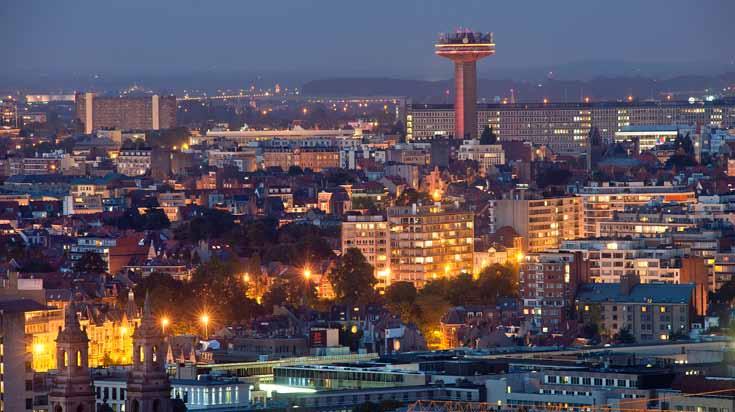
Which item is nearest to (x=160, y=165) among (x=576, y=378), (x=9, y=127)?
(x=9, y=127)

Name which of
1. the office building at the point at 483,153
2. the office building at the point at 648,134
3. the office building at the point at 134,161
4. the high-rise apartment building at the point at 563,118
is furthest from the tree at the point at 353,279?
the high-rise apartment building at the point at 563,118

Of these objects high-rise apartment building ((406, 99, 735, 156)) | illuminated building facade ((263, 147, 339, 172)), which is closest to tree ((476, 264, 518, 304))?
illuminated building facade ((263, 147, 339, 172))

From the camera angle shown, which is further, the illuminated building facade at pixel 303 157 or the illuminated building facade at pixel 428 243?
the illuminated building facade at pixel 303 157

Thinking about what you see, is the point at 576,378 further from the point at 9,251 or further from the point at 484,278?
the point at 9,251

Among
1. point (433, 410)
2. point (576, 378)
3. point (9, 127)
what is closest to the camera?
point (433, 410)

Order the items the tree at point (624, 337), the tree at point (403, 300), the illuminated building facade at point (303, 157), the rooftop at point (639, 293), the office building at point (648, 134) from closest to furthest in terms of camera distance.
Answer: the tree at point (624, 337)
the rooftop at point (639, 293)
the tree at point (403, 300)
the illuminated building facade at point (303, 157)
the office building at point (648, 134)

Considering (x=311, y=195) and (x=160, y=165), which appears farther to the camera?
(x=160, y=165)

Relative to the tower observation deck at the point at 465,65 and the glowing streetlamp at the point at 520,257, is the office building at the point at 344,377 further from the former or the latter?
the tower observation deck at the point at 465,65
